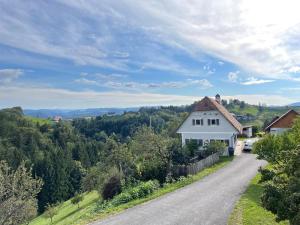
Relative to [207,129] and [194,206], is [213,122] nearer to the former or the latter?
[207,129]

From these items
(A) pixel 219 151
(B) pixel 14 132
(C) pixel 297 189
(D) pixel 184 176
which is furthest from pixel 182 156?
(B) pixel 14 132

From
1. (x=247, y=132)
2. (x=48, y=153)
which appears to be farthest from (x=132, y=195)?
(x=48, y=153)

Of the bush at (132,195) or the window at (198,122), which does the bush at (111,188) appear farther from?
the window at (198,122)

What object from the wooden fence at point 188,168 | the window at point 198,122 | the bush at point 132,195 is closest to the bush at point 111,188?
the bush at point 132,195

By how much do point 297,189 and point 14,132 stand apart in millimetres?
102215

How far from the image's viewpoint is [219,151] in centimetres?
3944

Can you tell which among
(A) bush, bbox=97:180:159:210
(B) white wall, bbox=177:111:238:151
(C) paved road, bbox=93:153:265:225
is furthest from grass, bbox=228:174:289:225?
(B) white wall, bbox=177:111:238:151

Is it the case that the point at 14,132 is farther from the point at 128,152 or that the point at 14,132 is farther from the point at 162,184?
the point at 162,184

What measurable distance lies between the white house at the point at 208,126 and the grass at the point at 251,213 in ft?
68.6

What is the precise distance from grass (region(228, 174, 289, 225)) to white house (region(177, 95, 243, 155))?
2090 centimetres

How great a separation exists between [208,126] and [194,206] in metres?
25.5

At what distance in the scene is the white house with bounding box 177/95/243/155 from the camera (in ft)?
143

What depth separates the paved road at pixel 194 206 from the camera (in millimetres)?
17734

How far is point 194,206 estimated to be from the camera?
20.1 m
